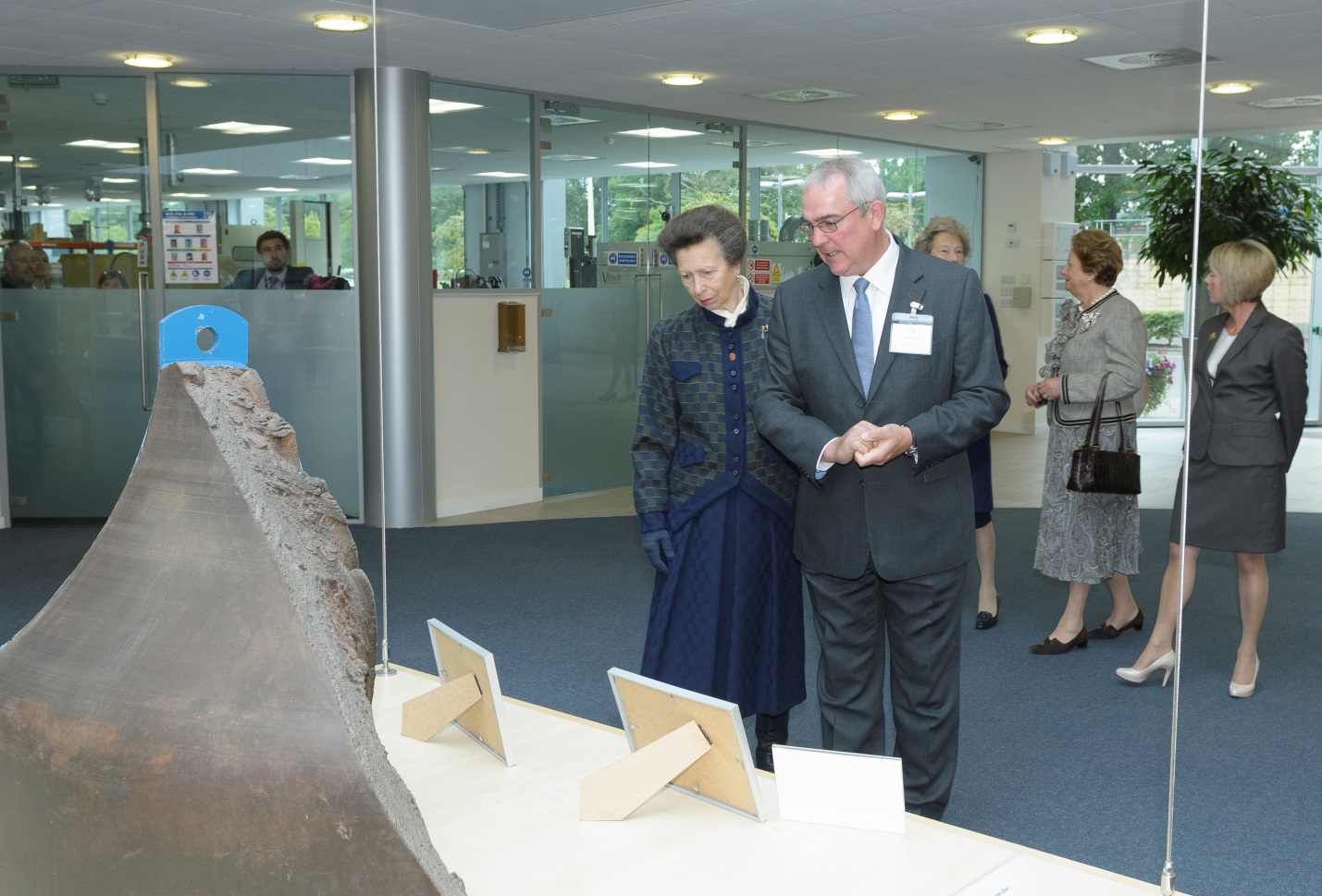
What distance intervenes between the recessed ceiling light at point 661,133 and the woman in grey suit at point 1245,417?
521 cm

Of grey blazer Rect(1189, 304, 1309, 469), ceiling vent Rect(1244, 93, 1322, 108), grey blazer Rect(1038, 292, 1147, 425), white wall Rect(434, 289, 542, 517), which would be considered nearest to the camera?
grey blazer Rect(1189, 304, 1309, 469)

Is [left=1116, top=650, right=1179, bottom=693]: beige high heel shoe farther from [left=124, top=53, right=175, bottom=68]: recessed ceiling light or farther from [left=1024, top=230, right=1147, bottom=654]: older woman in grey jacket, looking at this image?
[left=124, top=53, right=175, bottom=68]: recessed ceiling light

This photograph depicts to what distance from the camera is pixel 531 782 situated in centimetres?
178

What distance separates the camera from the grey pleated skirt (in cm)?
394

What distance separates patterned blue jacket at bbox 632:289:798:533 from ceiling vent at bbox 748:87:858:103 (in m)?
5.59

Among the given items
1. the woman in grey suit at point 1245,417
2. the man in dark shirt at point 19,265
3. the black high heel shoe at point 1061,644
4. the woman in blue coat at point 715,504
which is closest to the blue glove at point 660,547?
the woman in blue coat at point 715,504

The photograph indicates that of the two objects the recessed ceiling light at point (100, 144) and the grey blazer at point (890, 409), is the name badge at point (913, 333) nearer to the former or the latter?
the grey blazer at point (890, 409)

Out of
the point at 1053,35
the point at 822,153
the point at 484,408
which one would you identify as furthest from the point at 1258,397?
the point at 822,153

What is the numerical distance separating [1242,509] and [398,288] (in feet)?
14.9

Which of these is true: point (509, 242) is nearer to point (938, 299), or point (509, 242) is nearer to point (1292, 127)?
point (938, 299)

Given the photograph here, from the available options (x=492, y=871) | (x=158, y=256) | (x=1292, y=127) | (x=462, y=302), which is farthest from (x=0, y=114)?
(x=1292, y=127)

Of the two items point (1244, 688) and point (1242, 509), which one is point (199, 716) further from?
point (1244, 688)

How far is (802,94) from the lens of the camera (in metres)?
8.26

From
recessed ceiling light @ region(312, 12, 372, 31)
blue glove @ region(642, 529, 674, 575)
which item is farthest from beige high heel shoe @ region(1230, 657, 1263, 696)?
recessed ceiling light @ region(312, 12, 372, 31)
